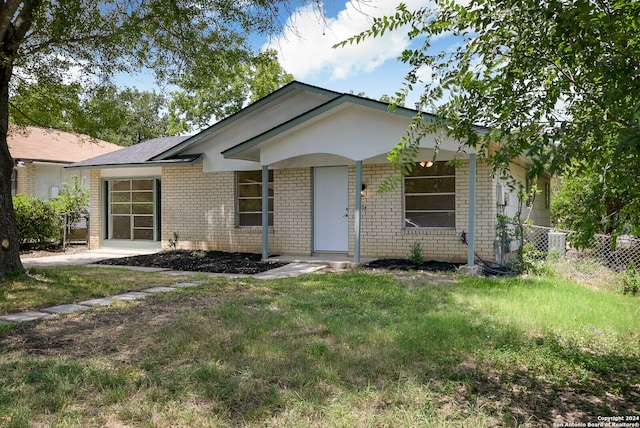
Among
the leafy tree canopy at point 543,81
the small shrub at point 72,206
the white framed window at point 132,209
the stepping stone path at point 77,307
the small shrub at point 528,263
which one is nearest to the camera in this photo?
the leafy tree canopy at point 543,81

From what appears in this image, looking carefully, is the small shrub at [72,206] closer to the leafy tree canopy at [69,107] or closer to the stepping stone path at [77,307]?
the leafy tree canopy at [69,107]

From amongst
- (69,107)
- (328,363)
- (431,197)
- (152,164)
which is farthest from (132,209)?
(328,363)

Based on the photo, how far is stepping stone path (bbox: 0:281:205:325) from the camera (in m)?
5.85

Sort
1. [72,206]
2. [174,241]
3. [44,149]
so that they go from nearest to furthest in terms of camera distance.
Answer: [174,241] < [72,206] < [44,149]

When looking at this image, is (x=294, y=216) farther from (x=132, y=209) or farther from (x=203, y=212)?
(x=132, y=209)

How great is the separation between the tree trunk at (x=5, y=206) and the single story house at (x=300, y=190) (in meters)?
4.78

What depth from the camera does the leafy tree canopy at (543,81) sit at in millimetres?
2299

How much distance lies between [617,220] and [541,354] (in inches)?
80.2

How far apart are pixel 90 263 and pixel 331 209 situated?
6.34 meters

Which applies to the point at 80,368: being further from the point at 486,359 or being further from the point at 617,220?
the point at 617,220

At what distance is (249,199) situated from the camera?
538 inches

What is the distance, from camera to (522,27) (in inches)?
113

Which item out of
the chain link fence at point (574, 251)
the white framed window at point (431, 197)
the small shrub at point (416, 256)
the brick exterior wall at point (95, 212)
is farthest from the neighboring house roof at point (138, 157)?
the chain link fence at point (574, 251)

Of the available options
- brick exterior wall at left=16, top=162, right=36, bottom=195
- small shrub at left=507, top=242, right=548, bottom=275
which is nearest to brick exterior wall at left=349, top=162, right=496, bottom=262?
small shrub at left=507, top=242, right=548, bottom=275
